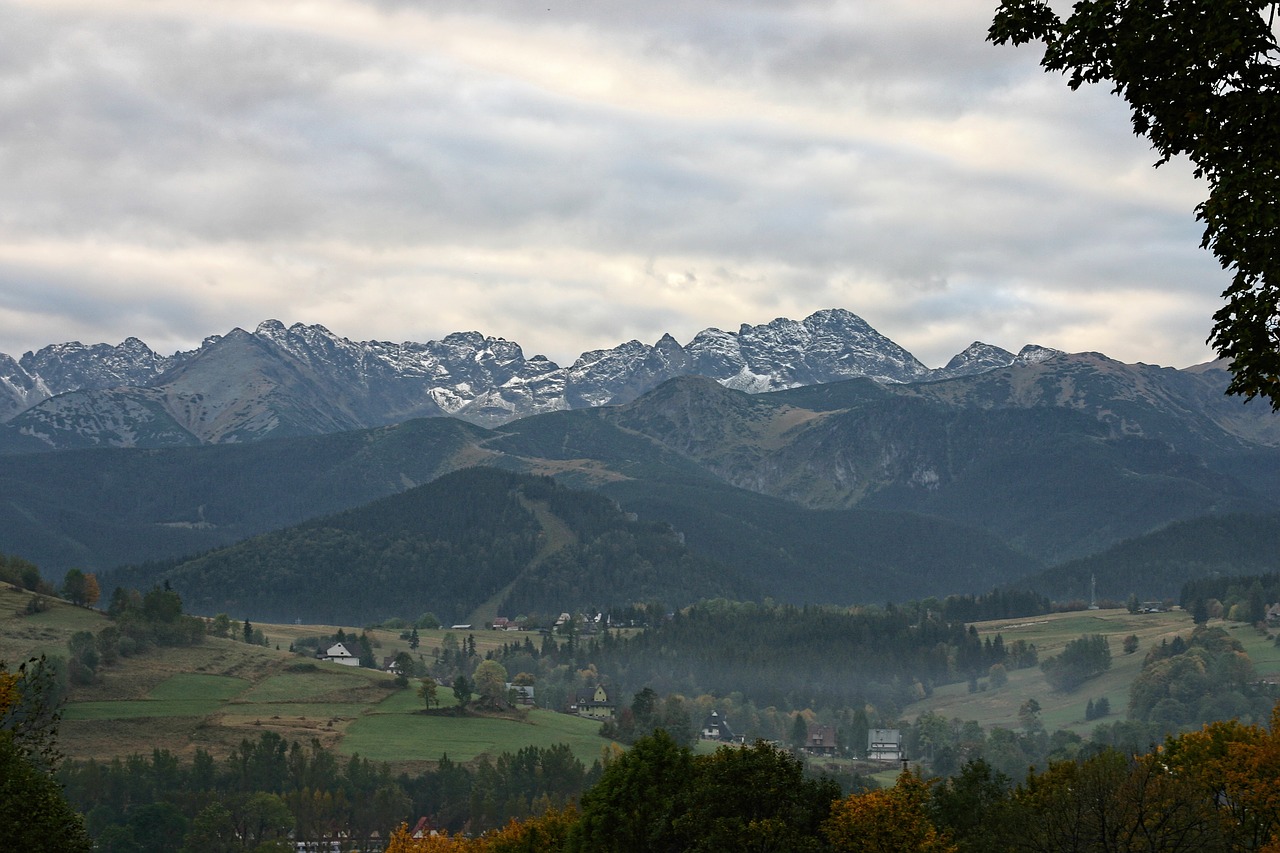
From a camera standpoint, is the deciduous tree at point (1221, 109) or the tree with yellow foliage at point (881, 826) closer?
the deciduous tree at point (1221, 109)

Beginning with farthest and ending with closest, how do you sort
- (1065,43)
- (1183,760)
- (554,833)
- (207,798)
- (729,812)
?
(207,798) < (554,833) < (1183,760) < (729,812) < (1065,43)

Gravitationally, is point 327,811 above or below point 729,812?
below

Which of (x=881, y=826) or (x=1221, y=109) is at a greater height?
(x=1221, y=109)

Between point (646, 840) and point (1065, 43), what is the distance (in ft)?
200

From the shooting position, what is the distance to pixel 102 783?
191 m

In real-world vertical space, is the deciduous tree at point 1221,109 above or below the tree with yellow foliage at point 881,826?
above

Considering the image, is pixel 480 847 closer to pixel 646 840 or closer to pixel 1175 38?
pixel 646 840

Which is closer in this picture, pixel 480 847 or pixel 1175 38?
pixel 1175 38

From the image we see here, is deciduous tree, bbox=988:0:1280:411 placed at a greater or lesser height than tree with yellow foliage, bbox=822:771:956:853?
greater

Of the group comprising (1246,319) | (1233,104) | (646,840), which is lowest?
(646,840)

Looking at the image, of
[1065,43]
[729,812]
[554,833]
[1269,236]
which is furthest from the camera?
[554,833]

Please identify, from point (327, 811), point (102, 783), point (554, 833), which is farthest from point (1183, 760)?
point (102, 783)

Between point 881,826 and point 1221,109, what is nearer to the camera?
point 1221,109

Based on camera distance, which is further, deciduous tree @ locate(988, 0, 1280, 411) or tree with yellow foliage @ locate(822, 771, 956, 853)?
tree with yellow foliage @ locate(822, 771, 956, 853)
